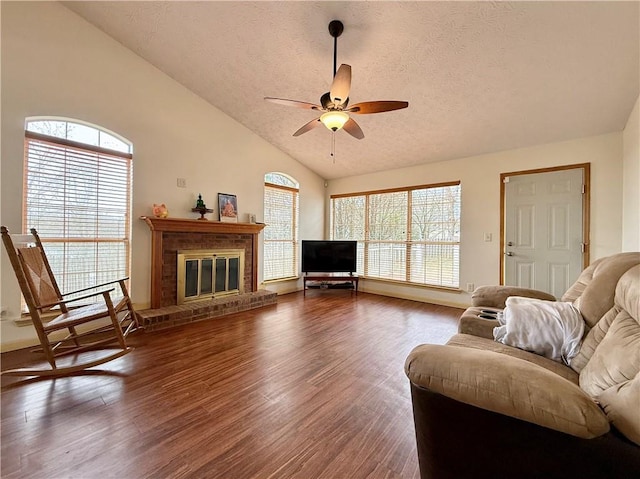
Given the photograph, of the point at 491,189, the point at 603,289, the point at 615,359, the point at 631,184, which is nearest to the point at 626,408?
the point at 615,359

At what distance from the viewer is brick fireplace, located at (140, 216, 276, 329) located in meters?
3.36

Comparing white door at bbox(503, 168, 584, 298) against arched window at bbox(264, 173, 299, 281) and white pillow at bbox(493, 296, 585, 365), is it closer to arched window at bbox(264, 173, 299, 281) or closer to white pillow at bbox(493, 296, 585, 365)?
white pillow at bbox(493, 296, 585, 365)

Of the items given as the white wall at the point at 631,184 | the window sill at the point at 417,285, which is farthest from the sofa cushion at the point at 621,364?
the window sill at the point at 417,285

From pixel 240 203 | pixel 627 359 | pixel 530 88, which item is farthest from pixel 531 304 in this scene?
pixel 240 203

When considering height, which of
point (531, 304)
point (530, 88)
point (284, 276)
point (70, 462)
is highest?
point (530, 88)

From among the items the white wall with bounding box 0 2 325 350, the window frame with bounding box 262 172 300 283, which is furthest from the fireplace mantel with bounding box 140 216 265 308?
the window frame with bounding box 262 172 300 283

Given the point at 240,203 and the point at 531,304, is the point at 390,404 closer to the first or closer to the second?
the point at 531,304

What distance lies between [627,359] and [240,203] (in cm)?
434

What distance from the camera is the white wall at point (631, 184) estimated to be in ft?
8.53

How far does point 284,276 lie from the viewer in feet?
17.5

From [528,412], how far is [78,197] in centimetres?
409

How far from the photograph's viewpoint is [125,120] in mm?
3297

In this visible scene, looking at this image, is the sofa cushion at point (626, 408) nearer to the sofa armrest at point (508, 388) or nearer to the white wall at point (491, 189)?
the sofa armrest at point (508, 388)

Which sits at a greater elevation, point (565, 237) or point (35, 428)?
point (565, 237)
